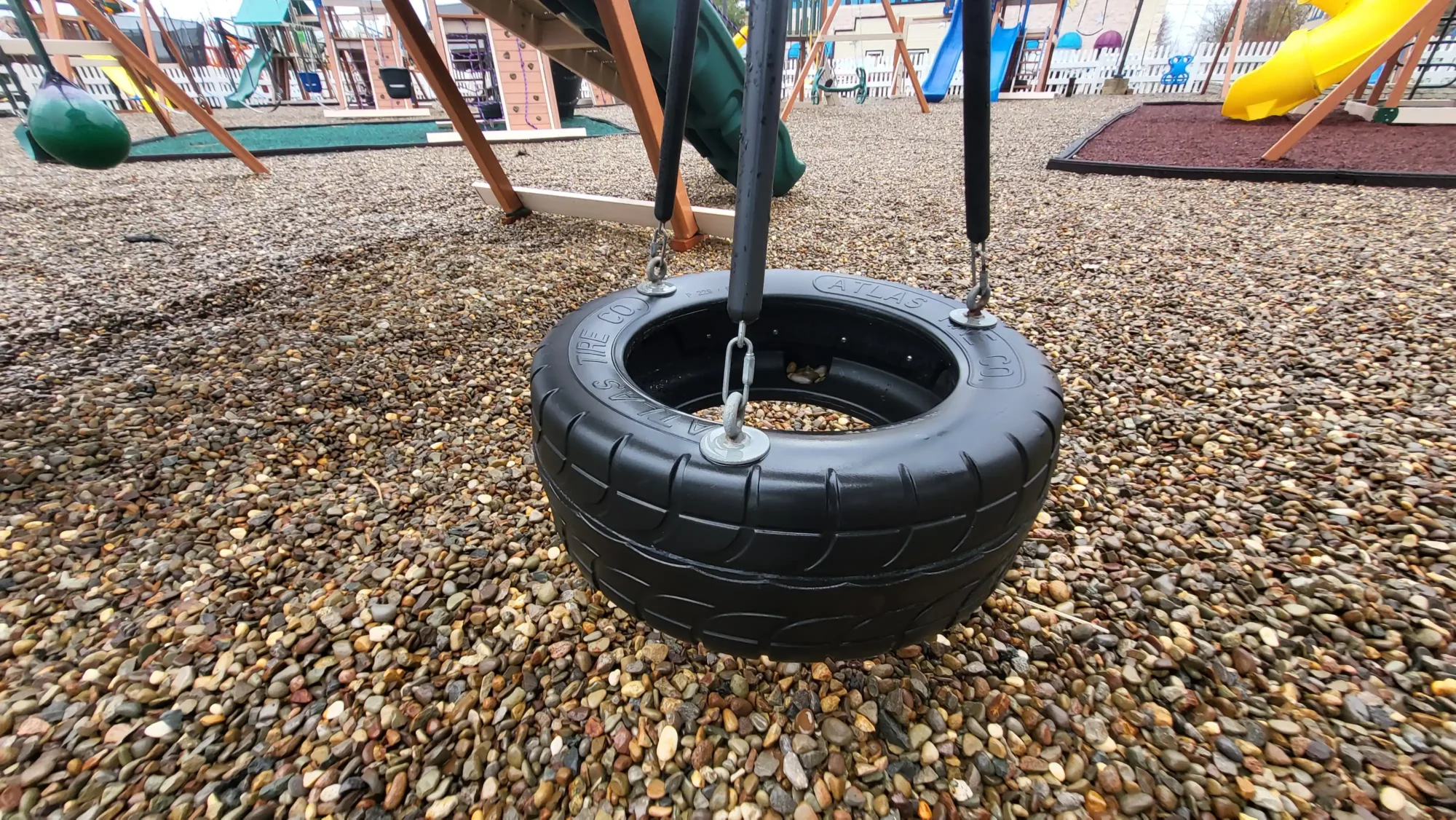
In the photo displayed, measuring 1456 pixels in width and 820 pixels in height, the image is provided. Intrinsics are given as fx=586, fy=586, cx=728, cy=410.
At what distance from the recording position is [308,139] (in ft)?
27.7

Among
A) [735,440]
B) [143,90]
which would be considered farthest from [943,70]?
[735,440]

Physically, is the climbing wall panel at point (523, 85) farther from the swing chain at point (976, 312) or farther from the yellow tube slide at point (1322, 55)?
the yellow tube slide at point (1322, 55)

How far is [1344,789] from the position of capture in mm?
876

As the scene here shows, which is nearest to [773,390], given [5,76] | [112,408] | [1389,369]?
[112,408]

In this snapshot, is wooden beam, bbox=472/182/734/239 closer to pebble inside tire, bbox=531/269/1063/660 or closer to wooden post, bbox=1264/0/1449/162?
pebble inside tire, bbox=531/269/1063/660

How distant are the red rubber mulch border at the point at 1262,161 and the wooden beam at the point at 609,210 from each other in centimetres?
359

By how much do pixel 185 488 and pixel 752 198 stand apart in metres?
1.67

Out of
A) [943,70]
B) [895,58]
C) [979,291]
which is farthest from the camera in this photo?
[943,70]

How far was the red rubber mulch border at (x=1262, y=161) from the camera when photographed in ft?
13.4

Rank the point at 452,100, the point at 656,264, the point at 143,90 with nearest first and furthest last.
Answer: the point at 656,264 < the point at 452,100 < the point at 143,90

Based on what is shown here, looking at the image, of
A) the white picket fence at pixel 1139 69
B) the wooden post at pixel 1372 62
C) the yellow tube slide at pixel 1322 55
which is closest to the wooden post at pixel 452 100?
the wooden post at pixel 1372 62

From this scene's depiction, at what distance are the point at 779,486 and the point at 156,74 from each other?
22.7 ft

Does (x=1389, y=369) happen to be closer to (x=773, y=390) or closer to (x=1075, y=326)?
(x=1075, y=326)

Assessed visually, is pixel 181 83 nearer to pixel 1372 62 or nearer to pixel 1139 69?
pixel 1372 62
